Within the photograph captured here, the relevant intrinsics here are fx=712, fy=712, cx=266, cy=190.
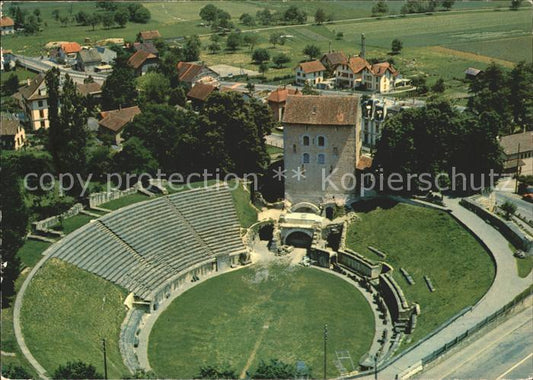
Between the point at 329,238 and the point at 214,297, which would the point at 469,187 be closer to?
the point at 329,238

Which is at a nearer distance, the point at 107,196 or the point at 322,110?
the point at 107,196

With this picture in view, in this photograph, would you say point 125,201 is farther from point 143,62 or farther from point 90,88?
point 143,62

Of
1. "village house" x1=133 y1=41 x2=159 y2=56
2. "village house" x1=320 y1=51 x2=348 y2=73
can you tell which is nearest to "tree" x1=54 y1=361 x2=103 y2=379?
"village house" x1=320 y1=51 x2=348 y2=73

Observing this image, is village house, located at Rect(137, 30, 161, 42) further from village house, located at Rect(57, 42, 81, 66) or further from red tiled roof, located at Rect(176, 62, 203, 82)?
red tiled roof, located at Rect(176, 62, 203, 82)

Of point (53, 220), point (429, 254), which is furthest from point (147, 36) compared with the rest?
point (429, 254)

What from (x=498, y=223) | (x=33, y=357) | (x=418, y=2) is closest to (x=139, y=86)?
(x=498, y=223)

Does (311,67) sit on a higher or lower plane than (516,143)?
higher

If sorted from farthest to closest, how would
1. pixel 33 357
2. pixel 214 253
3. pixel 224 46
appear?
1. pixel 224 46
2. pixel 214 253
3. pixel 33 357
